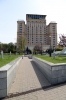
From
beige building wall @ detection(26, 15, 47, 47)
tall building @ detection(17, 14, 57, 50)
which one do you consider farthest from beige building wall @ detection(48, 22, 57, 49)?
beige building wall @ detection(26, 15, 47, 47)

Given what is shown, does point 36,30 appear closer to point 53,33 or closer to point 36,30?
point 36,30

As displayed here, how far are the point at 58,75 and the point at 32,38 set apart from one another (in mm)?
124647

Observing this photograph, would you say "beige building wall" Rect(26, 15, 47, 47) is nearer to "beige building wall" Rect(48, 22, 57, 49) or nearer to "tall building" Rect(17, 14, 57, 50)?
"tall building" Rect(17, 14, 57, 50)

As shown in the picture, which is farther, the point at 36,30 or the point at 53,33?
the point at 36,30

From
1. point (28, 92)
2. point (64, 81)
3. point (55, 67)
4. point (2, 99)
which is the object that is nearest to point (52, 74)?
point (55, 67)

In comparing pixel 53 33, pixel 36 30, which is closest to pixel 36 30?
pixel 36 30

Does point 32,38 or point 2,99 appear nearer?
point 2,99

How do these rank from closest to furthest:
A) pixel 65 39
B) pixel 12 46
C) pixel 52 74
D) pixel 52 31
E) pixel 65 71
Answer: pixel 52 74
pixel 65 71
pixel 65 39
pixel 12 46
pixel 52 31

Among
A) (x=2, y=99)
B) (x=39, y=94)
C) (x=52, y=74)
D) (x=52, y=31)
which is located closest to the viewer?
(x=2, y=99)

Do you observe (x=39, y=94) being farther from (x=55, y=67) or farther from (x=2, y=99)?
(x=55, y=67)

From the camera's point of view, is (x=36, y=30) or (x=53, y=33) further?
(x=36, y=30)

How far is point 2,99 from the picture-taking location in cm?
466

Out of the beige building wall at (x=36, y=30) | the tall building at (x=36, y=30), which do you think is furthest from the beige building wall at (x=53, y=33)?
the beige building wall at (x=36, y=30)

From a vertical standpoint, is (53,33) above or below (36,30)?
below
